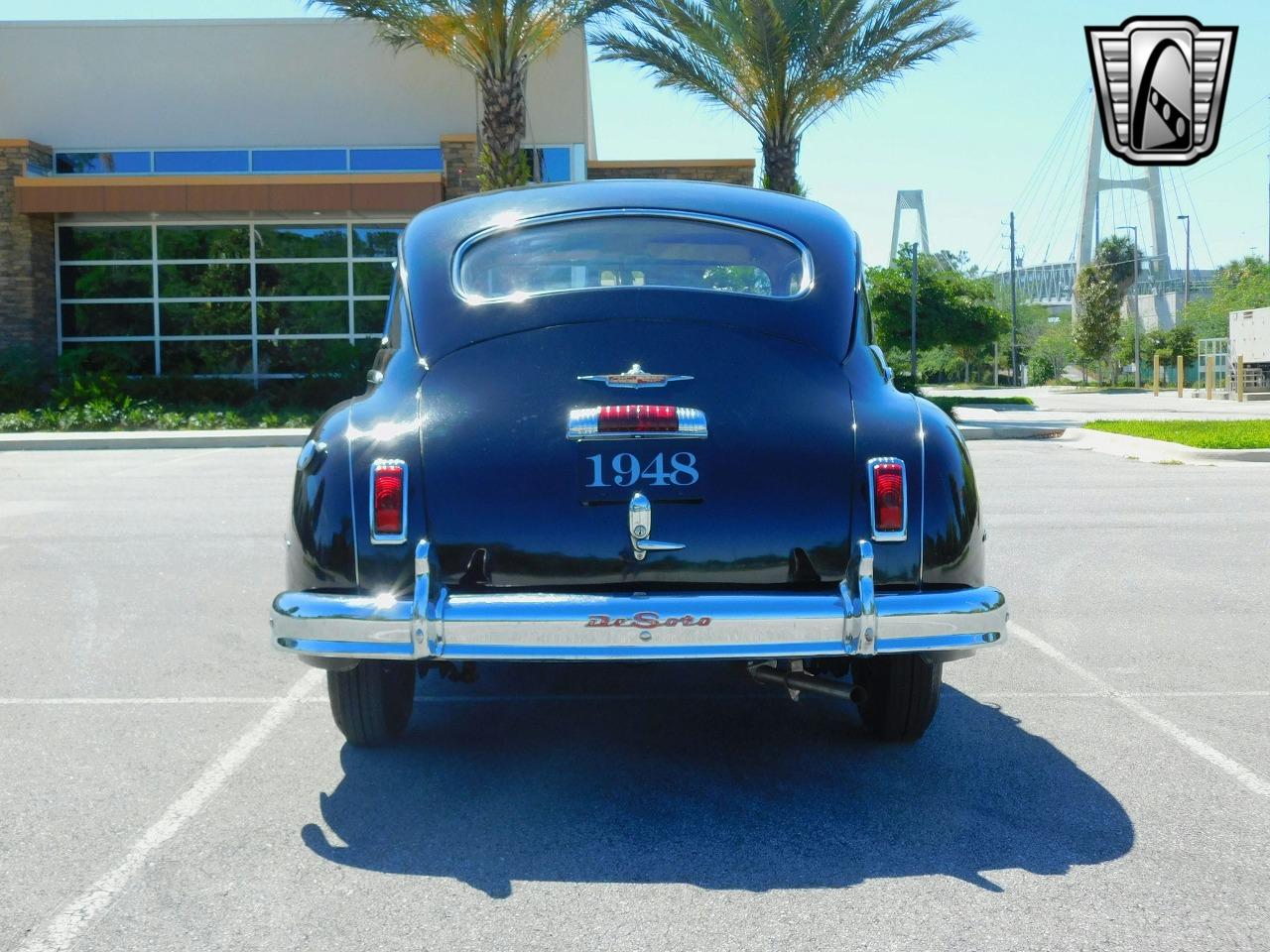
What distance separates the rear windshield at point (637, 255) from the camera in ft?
16.0

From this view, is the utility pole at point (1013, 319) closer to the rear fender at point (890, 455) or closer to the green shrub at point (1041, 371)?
the green shrub at point (1041, 371)

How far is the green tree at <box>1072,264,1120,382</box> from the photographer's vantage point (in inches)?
2822

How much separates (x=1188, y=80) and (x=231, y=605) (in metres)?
10.0

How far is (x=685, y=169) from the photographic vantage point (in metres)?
26.4

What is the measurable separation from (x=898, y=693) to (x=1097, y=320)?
71614 millimetres

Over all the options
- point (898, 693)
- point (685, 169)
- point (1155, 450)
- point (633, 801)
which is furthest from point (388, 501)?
point (685, 169)

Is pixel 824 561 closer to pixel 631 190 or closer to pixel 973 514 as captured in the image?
pixel 973 514

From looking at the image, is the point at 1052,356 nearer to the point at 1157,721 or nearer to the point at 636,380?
the point at 1157,721

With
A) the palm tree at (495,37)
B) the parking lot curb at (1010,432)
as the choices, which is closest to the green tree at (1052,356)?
the parking lot curb at (1010,432)

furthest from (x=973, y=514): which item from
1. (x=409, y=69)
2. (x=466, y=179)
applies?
(x=409, y=69)

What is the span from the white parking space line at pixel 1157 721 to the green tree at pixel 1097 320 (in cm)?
6904

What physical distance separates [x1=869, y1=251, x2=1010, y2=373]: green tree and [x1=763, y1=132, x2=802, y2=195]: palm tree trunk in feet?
75.7

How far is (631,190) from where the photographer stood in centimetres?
514

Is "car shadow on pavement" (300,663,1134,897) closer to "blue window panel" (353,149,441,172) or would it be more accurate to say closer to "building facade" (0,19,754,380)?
"building facade" (0,19,754,380)
